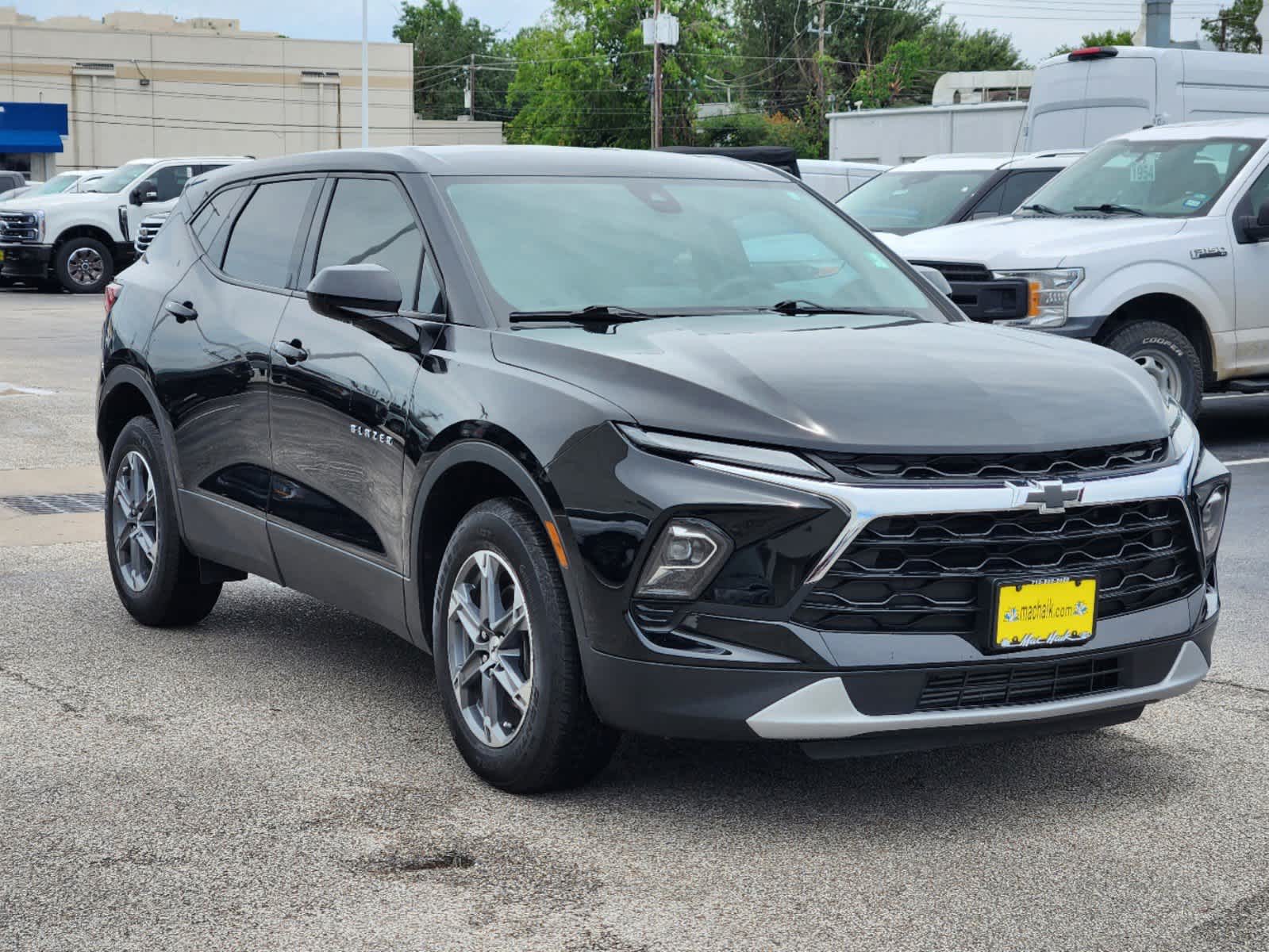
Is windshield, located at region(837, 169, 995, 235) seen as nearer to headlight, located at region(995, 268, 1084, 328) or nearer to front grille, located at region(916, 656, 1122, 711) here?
headlight, located at region(995, 268, 1084, 328)

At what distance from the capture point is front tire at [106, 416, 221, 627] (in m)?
6.36

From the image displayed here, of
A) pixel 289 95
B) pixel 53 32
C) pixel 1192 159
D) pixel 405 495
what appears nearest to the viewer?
pixel 405 495

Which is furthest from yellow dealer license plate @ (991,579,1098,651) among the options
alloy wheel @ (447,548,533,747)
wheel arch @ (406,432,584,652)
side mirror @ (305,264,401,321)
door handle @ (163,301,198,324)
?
door handle @ (163,301,198,324)

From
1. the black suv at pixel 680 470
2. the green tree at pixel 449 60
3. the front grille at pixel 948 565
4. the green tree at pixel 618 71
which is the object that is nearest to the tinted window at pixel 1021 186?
the black suv at pixel 680 470

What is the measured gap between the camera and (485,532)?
4.53 meters

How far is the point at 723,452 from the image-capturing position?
408 cm

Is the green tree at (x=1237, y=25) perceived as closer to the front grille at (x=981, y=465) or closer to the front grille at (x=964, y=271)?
the front grille at (x=964, y=271)

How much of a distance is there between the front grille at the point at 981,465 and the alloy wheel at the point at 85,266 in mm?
24916

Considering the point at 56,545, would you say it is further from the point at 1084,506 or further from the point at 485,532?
the point at 1084,506

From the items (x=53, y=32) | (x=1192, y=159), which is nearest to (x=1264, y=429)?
(x=1192, y=159)

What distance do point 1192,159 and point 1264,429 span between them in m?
2.13

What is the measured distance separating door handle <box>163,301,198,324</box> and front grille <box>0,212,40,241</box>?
71.0ft

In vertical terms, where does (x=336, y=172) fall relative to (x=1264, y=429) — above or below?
above

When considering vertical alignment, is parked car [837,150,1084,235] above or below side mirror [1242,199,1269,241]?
above
